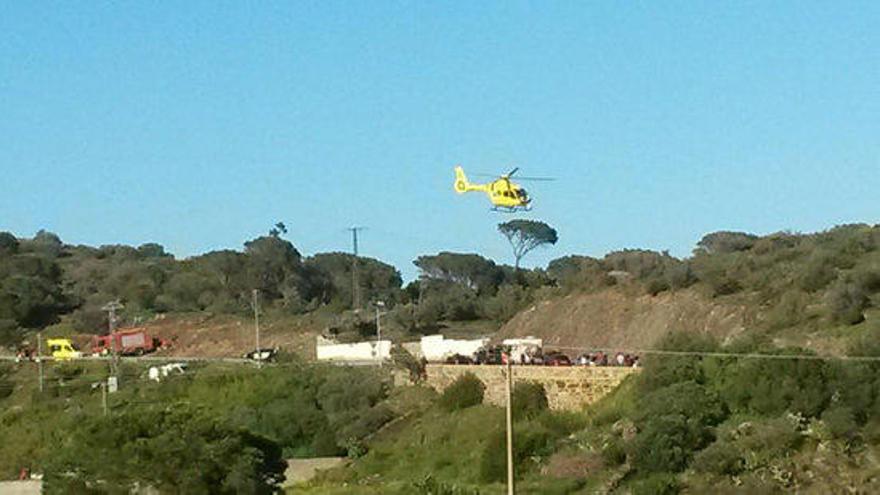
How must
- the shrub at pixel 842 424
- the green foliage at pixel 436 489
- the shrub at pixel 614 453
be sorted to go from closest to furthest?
1. the shrub at pixel 842 424
2. the green foliage at pixel 436 489
3. the shrub at pixel 614 453

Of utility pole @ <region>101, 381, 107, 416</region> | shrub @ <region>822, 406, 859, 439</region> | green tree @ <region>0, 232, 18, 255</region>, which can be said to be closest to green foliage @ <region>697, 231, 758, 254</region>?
utility pole @ <region>101, 381, 107, 416</region>

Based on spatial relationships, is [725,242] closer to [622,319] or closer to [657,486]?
[622,319]

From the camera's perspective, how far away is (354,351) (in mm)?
79125

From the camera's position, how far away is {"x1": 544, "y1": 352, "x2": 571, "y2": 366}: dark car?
60.9 m

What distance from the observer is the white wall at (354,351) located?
76.6 meters

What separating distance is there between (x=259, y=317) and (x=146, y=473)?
174ft

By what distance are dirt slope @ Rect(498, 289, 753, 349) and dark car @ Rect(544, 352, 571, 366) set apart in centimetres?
214

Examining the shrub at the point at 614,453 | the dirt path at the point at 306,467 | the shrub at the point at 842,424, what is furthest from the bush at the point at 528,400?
the shrub at the point at 842,424

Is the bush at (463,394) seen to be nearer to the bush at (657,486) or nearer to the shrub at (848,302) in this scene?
the shrub at (848,302)

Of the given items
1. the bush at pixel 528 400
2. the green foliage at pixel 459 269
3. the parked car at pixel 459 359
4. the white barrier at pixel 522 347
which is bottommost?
the bush at pixel 528 400

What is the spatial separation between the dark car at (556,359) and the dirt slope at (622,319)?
7.03ft

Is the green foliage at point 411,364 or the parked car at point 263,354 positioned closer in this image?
the green foliage at point 411,364

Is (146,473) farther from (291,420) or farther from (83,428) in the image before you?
(291,420)

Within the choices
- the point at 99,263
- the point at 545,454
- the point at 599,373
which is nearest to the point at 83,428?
the point at 545,454
